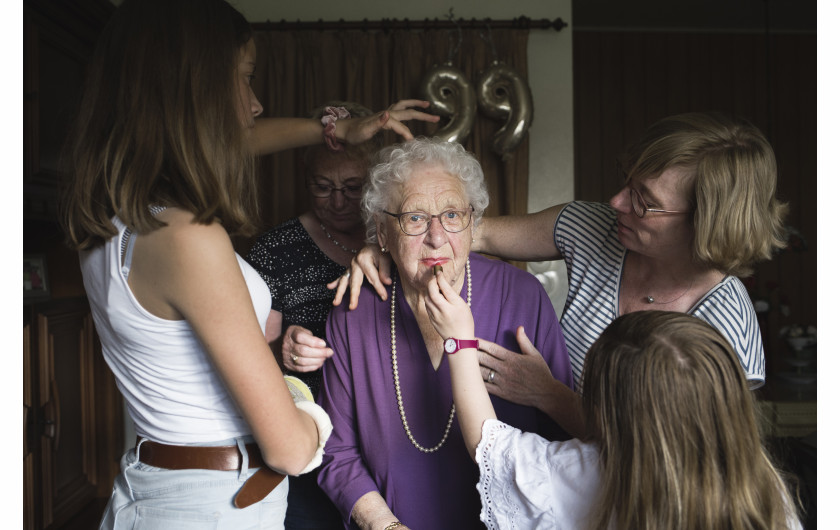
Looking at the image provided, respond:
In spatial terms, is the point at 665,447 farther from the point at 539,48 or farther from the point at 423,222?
the point at 539,48

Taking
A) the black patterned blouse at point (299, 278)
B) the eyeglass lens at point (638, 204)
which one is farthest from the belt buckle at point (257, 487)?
the eyeglass lens at point (638, 204)

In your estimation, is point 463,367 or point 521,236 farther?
point 521,236

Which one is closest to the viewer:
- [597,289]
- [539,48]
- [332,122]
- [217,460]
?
[217,460]

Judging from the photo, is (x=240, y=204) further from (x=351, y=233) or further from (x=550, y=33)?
(x=550, y=33)

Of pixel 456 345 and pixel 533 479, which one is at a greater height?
pixel 456 345

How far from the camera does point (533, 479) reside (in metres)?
1.19

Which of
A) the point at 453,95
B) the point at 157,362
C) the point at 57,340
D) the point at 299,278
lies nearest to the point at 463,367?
the point at 157,362

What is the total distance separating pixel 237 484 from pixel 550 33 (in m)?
3.96

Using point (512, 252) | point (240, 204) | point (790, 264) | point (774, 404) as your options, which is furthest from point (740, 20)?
point (240, 204)

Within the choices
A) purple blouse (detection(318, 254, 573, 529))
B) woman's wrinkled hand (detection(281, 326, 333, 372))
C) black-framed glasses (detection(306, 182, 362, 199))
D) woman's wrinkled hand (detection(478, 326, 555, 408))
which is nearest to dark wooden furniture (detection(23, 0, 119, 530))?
black-framed glasses (detection(306, 182, 362, 199))

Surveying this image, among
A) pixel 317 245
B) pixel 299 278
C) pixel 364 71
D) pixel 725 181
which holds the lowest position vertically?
pixel 299 278

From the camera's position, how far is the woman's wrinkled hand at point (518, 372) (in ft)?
5.00

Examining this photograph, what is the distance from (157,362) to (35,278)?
2469 millimetres

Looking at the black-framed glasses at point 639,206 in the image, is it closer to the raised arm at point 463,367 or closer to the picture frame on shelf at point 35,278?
the raised arm at point 463,367
